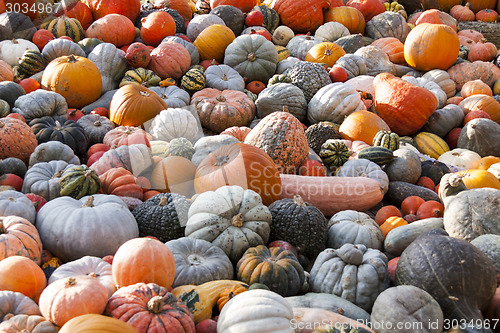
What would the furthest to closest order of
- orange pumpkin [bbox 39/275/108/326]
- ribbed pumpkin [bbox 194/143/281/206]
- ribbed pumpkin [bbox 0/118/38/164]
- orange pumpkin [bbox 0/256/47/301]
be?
ribbed pumpkin [bbox 0/118/38/164]
ribbed pumpkin [bbox 194/143/281/206]
orange pumpkin [bbox 0/256/47/301]
orange pumpkin [bbox 39/275/108/326]

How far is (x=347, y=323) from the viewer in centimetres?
285

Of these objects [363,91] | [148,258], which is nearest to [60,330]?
[148,258]

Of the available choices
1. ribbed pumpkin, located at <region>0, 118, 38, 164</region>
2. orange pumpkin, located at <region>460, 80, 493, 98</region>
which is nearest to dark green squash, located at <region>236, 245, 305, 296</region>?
ribbed pumpkin, located at <region>0, 118, 38, 164</region>

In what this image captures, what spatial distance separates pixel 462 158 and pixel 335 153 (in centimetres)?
181

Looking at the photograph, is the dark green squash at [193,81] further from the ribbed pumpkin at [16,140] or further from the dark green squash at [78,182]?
the dark green squash at [78,182]

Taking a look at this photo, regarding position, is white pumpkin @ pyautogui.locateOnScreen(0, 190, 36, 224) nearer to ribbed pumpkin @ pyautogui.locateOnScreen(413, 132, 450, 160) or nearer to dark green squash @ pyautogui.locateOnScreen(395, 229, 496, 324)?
dark green squash @ pyautogui.locateOnScreen(395, 229, 496, 324)

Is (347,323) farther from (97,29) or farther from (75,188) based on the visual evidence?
(97,29)

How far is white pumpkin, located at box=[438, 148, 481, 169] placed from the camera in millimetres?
5914

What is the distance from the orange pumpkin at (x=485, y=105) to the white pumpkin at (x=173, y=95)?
13.8 ft

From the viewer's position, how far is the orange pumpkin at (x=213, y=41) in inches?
296

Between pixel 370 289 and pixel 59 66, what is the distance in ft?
15.7

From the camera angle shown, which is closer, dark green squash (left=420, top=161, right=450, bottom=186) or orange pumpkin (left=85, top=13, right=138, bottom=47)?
dark green squash (left=420, top=161, right=450, bottom=186)

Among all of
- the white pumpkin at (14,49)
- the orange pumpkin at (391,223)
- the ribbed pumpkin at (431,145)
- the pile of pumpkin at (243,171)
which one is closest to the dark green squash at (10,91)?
the pile of pumpkin at (243,171)

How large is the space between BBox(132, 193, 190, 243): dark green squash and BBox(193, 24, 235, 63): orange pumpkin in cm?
398
